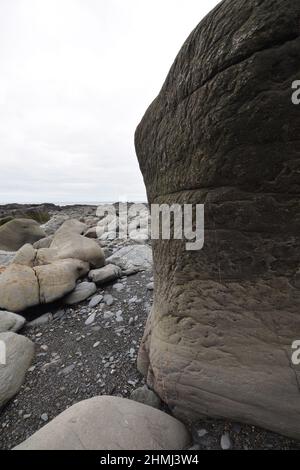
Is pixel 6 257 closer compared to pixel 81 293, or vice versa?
pixel 81 293

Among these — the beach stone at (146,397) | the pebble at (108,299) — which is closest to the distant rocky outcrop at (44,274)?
the pebble at (108,299)

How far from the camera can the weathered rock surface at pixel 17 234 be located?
1058 centimetres

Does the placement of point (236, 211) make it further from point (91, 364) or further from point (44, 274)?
point (44, 274)

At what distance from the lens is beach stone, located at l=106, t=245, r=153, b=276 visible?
5.46 metres

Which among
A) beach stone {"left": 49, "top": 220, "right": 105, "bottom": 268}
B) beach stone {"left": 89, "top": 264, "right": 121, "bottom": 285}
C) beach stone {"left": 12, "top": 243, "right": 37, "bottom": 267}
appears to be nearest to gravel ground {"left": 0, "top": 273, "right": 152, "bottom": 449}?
beach stone {"left": 89, "top": 264, "right": 121, "bottom": 285}

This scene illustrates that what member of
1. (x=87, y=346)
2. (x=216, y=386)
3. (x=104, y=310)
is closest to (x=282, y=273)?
(x=216, y=386)

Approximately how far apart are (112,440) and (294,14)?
275 cm

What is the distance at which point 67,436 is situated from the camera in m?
1.78

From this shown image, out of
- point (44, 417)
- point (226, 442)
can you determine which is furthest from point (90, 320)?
point (226, 442)

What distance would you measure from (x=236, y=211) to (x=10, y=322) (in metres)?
3.49

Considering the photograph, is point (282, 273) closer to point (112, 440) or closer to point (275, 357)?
point (275, 357)

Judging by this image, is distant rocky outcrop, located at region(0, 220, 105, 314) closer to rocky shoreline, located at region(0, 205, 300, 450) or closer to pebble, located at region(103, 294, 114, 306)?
rocky shoreline, located at region(0, 205, 300, 450)

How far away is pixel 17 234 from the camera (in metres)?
10.9

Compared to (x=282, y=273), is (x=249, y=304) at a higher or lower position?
lower
